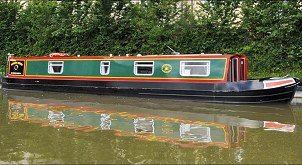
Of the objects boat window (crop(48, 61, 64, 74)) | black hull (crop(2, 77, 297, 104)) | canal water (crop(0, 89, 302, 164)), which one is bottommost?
canal water (crop(0, 89, 302, 164))

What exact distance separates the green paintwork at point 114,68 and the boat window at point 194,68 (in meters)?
0.13

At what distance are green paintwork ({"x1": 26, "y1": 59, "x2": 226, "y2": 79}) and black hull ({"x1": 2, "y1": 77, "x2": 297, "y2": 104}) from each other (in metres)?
0.28

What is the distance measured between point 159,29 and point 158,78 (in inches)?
196

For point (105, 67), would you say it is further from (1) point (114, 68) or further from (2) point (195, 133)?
(2) point (195, 133)

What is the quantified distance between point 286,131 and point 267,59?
845 centimetres

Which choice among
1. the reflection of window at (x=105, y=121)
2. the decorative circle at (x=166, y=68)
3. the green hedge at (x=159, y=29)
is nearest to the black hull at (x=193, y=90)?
the decorative circle at (x=166, y=68)

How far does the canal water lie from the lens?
6234mm

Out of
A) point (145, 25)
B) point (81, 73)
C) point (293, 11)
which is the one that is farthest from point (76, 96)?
point (293, 11)

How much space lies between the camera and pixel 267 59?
53.7 ft

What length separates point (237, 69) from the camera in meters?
12.8

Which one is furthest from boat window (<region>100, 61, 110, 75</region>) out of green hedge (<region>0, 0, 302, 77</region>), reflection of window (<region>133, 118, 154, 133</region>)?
reflection of window (<region>133, 118, 154, 133</region>)

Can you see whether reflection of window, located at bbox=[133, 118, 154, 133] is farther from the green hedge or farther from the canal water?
the green hedge

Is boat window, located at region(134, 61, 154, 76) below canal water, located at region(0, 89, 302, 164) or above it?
above

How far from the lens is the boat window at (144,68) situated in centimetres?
1360
